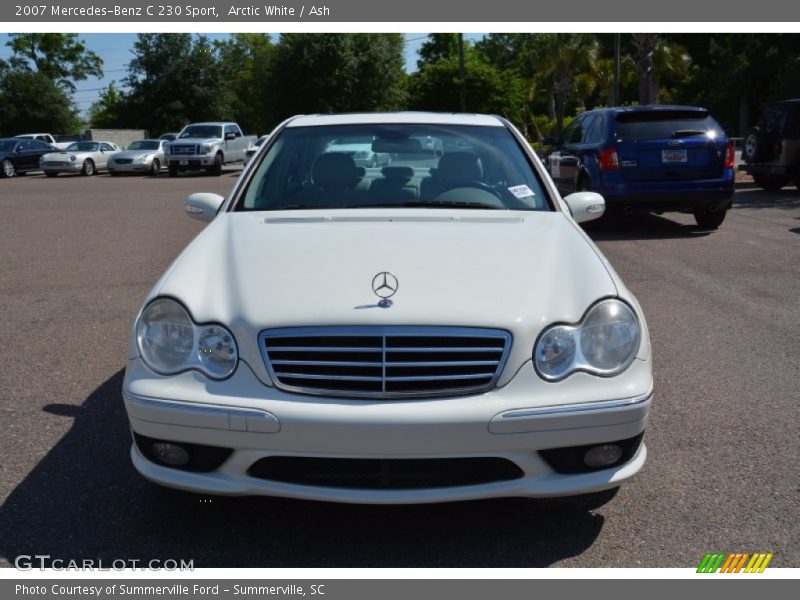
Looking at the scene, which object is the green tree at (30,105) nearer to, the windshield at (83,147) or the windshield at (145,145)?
the windshield at (83,147)

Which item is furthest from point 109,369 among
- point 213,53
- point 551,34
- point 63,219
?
point 213,53

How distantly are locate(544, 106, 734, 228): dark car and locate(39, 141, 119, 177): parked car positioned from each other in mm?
25052

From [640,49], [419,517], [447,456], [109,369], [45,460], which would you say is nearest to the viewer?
[447,456]

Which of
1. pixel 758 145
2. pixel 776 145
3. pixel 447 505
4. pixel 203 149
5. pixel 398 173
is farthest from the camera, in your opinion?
pixel 203 149

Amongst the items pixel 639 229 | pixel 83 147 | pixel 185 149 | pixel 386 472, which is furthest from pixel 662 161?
pixel 83 147

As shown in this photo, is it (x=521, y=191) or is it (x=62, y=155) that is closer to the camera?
(x=521, y=191)

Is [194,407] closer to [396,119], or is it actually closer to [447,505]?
[447,505]

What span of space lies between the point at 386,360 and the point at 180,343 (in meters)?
0.77

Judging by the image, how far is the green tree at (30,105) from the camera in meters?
57.1

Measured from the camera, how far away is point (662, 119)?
36.5 feet

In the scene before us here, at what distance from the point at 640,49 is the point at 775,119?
9175mm

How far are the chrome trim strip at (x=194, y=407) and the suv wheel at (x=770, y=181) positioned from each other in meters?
16.0

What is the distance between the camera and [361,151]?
4.65 m

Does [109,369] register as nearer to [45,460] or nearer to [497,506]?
[45,460]
